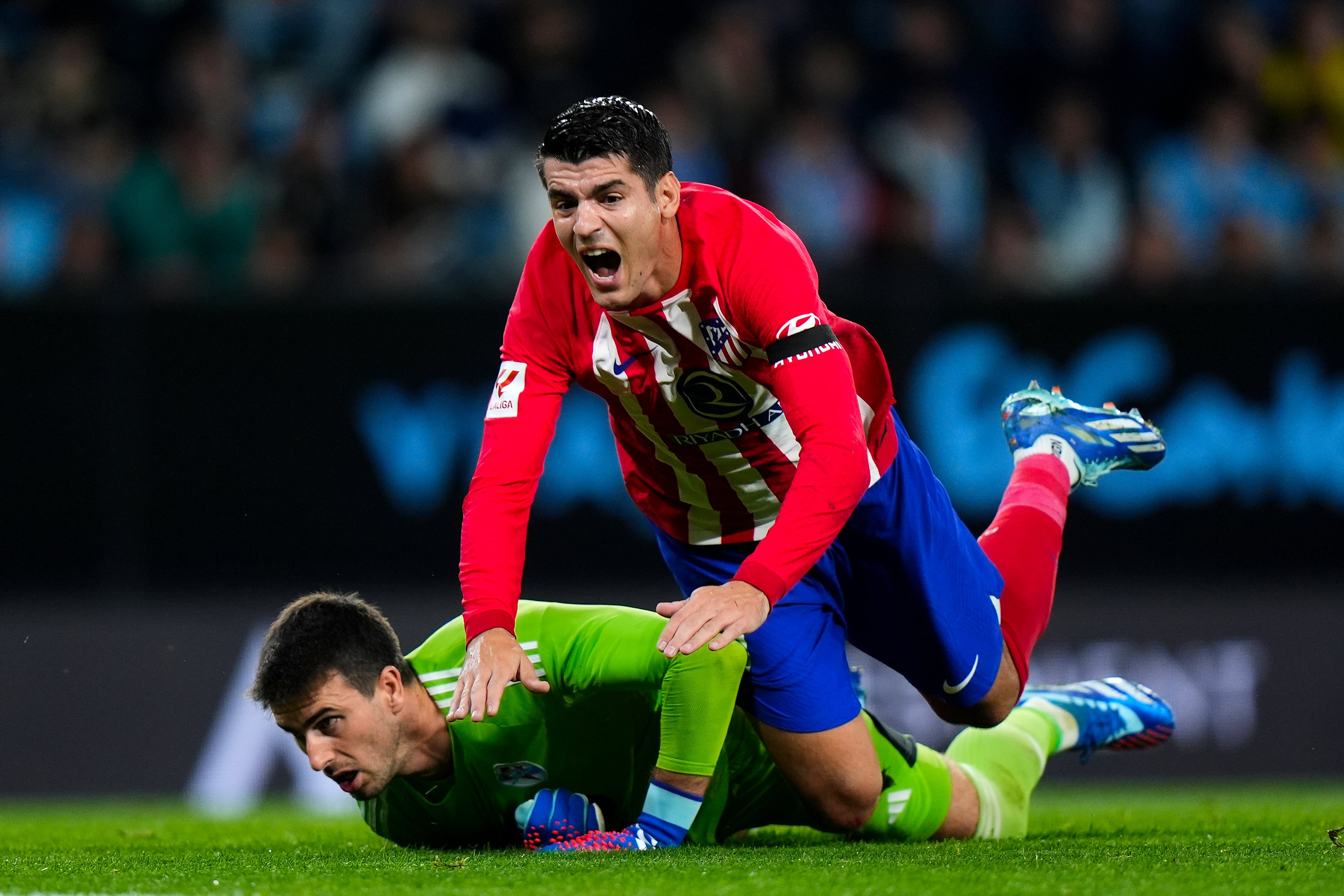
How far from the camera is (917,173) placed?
30.9ft

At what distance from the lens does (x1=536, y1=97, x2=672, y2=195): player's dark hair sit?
389 centimetres

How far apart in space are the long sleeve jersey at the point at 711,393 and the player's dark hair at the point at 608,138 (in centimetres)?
22

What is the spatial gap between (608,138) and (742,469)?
1044mm

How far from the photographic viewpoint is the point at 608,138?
12.8 feet

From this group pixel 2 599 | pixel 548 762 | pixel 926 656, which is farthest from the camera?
pixel 2 599

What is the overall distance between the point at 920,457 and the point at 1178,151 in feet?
18.1

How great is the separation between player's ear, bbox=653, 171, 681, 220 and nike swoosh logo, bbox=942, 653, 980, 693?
160cm

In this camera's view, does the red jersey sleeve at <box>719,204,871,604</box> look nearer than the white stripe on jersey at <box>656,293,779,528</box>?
Yes

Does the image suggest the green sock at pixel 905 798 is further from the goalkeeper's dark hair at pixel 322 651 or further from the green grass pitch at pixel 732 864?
the goalkeeper's dark hair at pixel 322 651

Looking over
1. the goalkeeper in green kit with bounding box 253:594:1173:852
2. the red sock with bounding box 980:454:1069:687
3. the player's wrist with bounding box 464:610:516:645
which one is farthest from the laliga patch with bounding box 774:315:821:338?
the red sock with bounding box 980:454:1069:687

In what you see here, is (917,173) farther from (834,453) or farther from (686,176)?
(834,453)

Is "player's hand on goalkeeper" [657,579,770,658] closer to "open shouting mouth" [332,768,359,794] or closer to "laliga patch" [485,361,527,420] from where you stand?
"laliga patch" [485,361,527,420]

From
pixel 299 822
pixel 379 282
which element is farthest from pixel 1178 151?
pixel 299 822

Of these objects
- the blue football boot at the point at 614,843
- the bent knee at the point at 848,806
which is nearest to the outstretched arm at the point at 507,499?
the blue football boot at the point at 614,843
